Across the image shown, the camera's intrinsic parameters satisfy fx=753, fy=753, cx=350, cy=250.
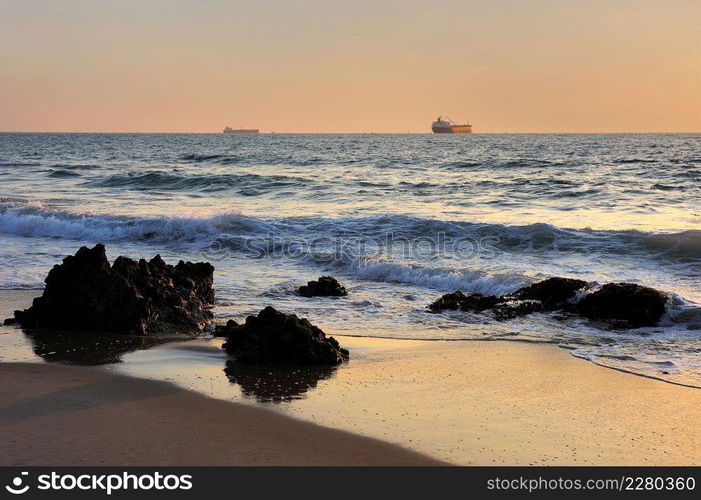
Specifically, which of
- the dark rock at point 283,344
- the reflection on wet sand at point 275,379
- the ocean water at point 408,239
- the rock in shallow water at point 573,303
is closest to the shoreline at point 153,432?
the reflection on wet sand at point 275,379

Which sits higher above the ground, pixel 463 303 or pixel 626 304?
pixel 626 304

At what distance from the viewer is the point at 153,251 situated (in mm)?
17156

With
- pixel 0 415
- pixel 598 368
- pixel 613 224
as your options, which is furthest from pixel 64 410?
pixel 613 224

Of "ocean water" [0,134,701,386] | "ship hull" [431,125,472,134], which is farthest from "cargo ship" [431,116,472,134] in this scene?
"ocean water" [0,134,701,386]

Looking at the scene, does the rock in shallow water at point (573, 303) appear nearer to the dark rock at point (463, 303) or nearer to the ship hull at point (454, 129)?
the dark rock at point (463, 303)

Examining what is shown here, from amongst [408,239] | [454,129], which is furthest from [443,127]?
[408,239]

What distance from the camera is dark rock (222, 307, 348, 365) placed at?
752 cm

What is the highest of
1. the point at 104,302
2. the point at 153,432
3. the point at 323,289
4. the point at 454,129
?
the point at 454,129

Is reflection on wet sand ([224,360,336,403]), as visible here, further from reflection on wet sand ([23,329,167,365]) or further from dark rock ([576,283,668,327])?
dark rock ([576,283,668,327])

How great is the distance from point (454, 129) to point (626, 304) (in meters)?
168

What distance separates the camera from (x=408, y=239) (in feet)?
58.7

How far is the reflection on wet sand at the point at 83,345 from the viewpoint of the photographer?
7570 mm

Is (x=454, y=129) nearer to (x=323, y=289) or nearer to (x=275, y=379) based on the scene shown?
(x=323, y=289)

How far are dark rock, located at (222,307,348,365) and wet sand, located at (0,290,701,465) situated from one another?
0.92 ft
